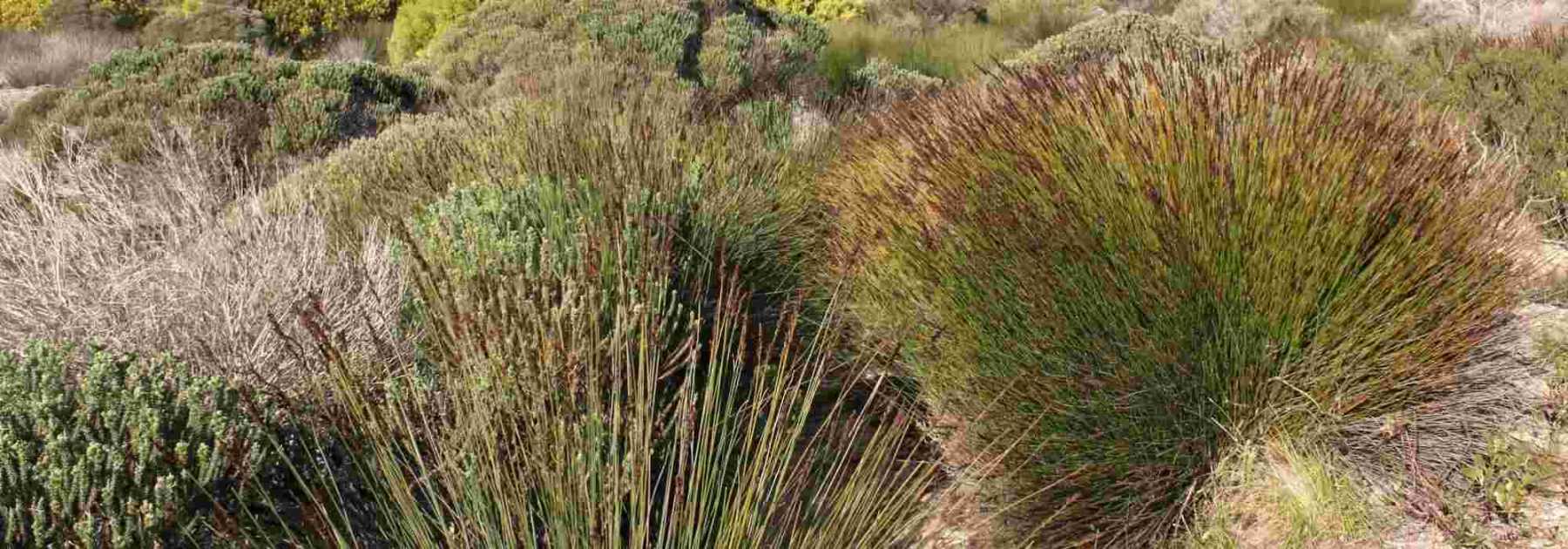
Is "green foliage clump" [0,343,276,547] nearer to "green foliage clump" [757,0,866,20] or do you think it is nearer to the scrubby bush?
"green foliage clump" [757,0,866,20]

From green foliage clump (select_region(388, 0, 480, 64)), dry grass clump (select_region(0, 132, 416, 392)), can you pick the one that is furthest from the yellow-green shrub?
dry grass clump (select_region(0, 132, 416, 392))

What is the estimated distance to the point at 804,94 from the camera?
8.15m

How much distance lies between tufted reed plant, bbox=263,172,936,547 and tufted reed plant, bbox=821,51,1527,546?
0.54 m

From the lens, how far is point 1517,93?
5.61 metres

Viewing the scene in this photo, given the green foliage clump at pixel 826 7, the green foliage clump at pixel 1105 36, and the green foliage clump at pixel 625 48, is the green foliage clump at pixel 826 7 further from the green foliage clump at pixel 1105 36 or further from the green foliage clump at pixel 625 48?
the green foliage clump at pixel 1105 36

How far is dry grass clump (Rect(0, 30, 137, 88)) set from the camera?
13.0 meters

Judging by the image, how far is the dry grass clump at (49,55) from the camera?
42.8 feet

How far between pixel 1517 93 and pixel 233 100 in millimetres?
9003

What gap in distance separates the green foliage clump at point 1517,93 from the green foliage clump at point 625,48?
4586 mm

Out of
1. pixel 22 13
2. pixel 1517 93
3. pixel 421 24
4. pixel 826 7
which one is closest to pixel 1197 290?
pixel 1517 93

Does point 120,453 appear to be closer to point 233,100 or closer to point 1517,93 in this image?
point 233,100

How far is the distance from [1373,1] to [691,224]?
1419 cm

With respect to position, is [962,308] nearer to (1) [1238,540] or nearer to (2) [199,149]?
(1) [1238,540]

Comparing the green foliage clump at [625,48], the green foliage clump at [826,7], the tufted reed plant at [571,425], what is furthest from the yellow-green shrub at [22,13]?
the tufted reed plant at [571,425]
